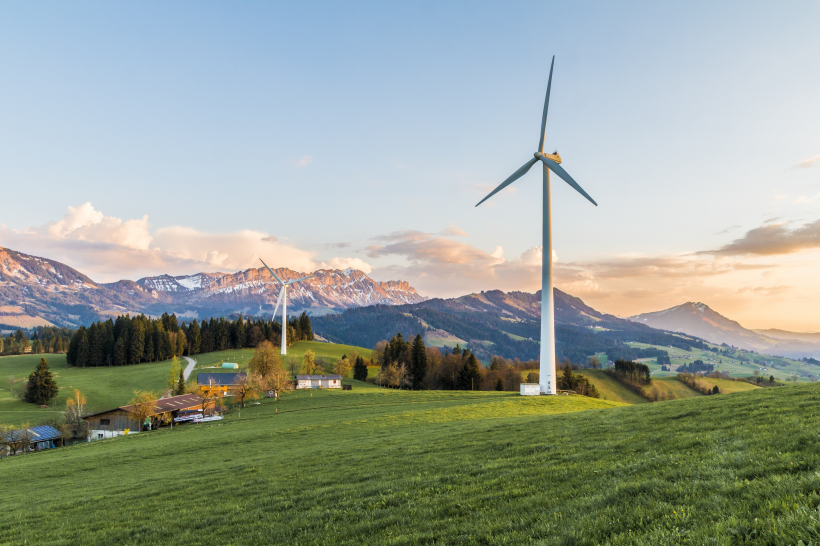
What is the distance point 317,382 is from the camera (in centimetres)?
12912

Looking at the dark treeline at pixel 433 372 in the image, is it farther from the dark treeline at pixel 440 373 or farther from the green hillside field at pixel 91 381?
the green hillside field at pixel 91 381

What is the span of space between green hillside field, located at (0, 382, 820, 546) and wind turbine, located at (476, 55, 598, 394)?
1444 inches

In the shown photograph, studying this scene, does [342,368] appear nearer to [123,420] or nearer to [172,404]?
[172,404]

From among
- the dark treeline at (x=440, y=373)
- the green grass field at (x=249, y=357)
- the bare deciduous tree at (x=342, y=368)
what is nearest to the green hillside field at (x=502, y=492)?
the dark treeline at (x=440, y=373)

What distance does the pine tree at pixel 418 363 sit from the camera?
470ft

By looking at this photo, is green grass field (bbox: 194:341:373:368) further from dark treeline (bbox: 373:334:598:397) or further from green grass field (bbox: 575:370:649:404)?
green grass field (bbox: 575:370:649:404)

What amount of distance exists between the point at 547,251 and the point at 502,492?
53.4 meters

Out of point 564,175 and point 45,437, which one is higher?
point 564,175

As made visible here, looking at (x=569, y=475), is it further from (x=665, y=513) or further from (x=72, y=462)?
(x=72, y=462)

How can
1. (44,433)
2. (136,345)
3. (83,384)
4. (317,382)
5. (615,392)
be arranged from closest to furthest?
(44,433) → (83,384) → (317,382) → (136,345) → (615,392)

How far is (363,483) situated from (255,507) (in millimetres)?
4233

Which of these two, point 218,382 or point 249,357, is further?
point 249,357

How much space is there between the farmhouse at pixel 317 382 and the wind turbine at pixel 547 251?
74.6 meters

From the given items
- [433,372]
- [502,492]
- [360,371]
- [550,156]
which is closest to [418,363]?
[433,372]
